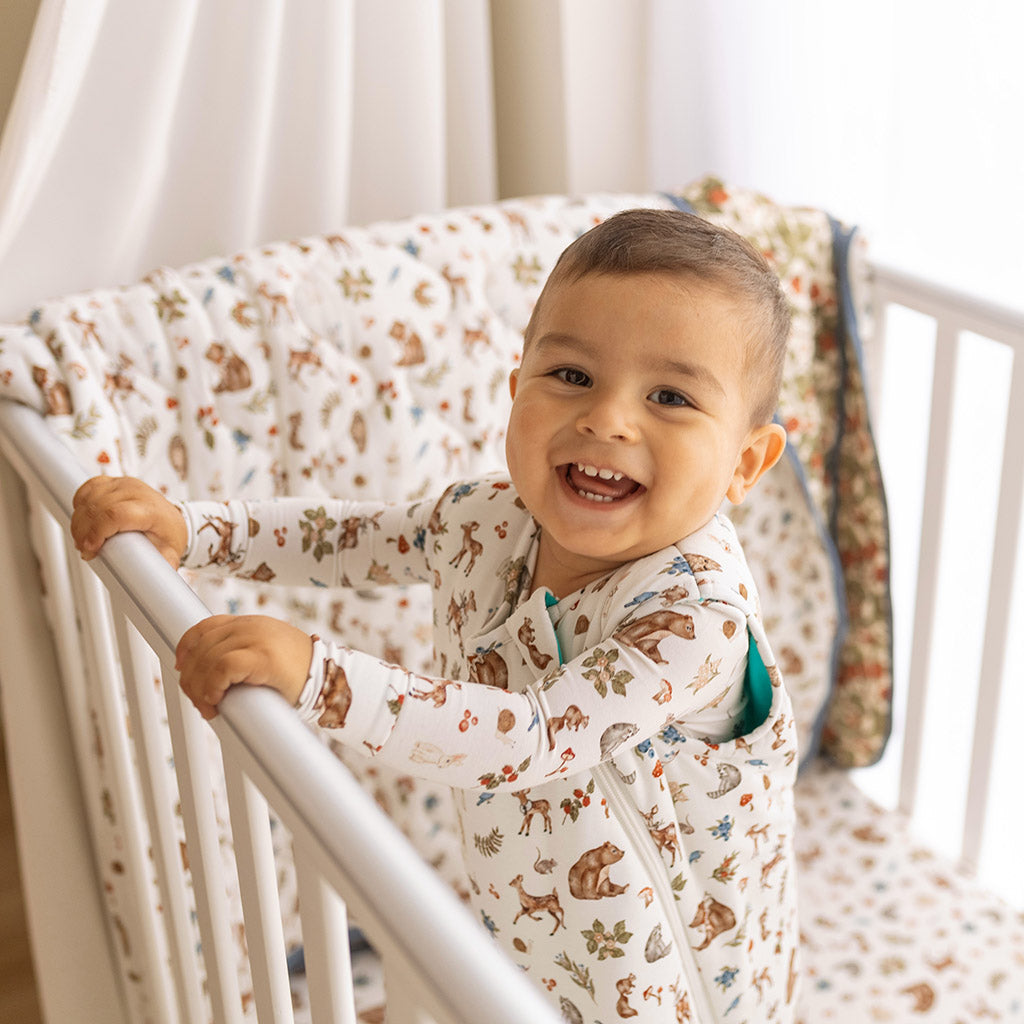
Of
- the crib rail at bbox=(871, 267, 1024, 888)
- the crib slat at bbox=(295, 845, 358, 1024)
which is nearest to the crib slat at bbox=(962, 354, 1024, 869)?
the crib rail at bbox=(871, 267, 1024, 888)

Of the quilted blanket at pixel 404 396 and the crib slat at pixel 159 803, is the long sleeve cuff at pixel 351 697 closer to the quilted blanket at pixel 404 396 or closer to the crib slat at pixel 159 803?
the crib slat at pixel 159 803

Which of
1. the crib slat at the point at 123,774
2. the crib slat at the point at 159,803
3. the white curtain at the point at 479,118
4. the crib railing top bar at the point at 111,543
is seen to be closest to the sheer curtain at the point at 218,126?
the white curtain at the point at 479,118

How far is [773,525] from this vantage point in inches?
56.7

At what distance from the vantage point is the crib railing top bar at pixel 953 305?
1199 mm

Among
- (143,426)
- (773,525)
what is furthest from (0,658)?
(773,525)

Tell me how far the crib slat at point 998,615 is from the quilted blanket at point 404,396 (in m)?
0.16

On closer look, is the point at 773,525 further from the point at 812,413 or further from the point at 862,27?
the point at 862,27

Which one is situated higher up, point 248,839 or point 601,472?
point 601,472

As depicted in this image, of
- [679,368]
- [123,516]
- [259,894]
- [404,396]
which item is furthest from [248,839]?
[404,396]

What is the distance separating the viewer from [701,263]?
76 cm

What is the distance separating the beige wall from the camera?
3.83 ft

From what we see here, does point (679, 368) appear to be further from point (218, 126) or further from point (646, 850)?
point (218, 126)

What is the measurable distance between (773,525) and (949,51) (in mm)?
521

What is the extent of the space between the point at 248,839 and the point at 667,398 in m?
0.35
